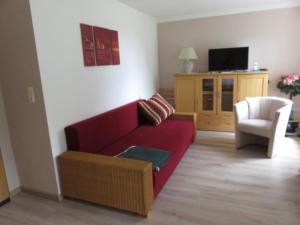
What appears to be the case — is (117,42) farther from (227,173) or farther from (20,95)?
(227,173)

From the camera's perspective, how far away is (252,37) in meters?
4.15

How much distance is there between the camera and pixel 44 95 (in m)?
2.06

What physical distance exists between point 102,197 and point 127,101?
1.77m

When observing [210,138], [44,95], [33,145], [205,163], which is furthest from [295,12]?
[33,145]

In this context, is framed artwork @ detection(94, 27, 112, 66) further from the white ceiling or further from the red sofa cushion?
the red sofa cushion

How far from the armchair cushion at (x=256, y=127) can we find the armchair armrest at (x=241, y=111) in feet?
0.27

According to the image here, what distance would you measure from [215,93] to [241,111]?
0.80 m

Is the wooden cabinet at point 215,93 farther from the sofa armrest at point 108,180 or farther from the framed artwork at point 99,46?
the sofa armrest at point 108,180

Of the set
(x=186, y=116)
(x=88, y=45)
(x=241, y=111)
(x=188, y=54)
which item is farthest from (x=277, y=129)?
(x=88, y=45)

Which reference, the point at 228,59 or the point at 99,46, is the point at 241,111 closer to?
the point at 228,59

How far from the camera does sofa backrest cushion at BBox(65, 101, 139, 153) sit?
7.50ft

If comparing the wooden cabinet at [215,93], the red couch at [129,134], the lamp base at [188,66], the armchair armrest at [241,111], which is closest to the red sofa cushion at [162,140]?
the red couch at [129,134]

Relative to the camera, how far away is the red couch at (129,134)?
230 centimetres

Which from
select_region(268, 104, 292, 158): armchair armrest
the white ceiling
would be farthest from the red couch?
the white ceiling
